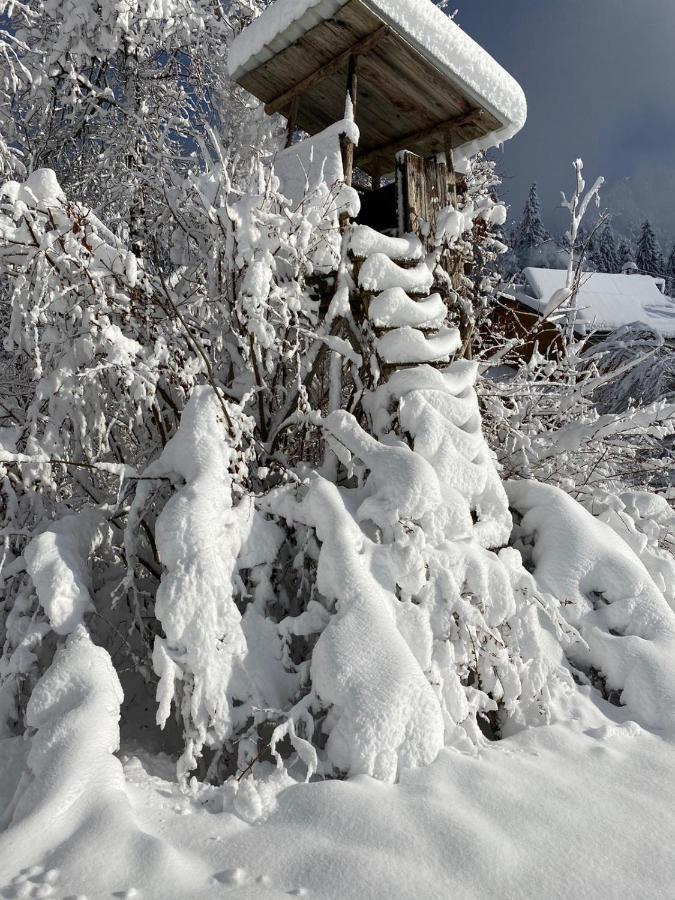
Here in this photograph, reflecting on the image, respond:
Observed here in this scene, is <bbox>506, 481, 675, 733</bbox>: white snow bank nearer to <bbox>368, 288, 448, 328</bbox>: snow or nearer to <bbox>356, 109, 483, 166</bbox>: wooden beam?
<bbox>368, 288, 448, 328</bbox>: snow

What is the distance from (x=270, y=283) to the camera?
9.98 ft

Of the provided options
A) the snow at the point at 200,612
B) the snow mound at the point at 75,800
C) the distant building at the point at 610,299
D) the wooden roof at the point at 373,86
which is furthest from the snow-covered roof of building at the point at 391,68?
the distant building at the point at 610,299

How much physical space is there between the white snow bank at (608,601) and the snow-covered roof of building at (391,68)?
3277 millimetres

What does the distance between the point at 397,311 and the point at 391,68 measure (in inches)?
103

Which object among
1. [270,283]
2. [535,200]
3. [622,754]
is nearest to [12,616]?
[270,283]

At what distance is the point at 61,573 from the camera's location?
7.79 feet

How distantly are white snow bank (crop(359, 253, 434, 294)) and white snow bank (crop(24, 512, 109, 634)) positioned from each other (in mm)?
1910

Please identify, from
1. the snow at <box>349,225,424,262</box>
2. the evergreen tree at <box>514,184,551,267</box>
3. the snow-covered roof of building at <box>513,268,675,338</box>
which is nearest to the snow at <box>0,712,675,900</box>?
the snow at <box>349,225,424,262</box>

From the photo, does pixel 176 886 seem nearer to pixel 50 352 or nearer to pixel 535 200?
pixel 50 352

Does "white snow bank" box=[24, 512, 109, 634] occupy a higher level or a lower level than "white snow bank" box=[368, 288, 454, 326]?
lower

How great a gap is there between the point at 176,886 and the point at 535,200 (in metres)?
65.0

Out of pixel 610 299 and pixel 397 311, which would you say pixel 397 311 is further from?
pixel 610 299

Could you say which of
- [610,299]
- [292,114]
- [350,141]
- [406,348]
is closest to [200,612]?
A: [406,348]

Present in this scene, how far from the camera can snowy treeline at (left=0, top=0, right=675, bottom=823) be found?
2115mm
